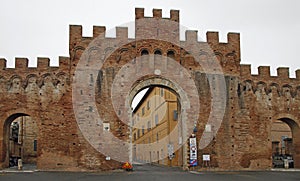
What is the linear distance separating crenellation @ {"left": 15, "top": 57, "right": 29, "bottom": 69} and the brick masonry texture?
0.06 meters

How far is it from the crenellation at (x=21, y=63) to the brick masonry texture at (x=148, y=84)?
0.20ft

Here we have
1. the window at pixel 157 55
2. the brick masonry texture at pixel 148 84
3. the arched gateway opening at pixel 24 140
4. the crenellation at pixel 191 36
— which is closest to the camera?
the brick masonry texture at pixel 148 84

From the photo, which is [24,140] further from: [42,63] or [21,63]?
[42,63]

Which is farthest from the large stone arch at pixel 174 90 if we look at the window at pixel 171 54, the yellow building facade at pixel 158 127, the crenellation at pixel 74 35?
the crenellation at pixel 74 35

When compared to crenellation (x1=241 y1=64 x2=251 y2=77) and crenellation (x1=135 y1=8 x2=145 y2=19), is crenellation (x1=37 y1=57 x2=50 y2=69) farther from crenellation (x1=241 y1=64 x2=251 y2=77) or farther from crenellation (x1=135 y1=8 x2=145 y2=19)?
crenellation (x1=241 y1=64 x2=251 y2=77)

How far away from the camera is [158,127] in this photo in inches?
1750

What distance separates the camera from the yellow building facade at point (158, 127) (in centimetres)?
3728

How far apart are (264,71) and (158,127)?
20051 mm

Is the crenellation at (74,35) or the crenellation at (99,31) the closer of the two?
the crenellation at (74,35)

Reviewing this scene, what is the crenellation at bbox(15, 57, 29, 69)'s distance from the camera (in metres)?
24.6

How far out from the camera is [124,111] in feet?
79.3

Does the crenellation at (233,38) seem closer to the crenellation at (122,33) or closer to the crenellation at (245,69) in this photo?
the crenellation at (245,69)

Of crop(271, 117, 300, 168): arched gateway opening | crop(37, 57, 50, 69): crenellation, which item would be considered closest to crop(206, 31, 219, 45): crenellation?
crop(271, 117, 300, 168): arched gateway opening

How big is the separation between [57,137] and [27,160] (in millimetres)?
18335
